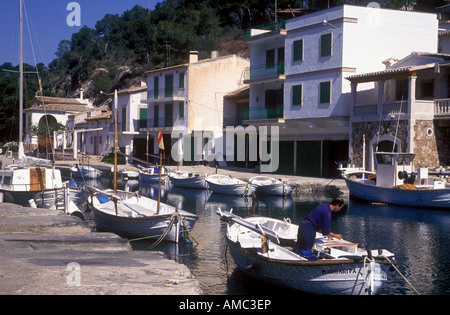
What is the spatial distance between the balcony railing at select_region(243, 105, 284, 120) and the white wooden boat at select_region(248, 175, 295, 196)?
797 centimetres

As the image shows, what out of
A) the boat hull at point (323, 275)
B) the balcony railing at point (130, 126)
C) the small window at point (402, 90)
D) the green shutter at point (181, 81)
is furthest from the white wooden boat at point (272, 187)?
the balcony railing at point (130, 126)

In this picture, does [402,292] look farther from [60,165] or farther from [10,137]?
[10,137]

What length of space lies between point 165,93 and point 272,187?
23.0 metres

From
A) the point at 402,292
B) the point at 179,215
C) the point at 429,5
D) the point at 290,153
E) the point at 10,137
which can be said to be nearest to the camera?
the point at 402,292

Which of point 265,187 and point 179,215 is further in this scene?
point 265,187

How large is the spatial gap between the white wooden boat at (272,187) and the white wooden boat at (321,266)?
1961 centimetres

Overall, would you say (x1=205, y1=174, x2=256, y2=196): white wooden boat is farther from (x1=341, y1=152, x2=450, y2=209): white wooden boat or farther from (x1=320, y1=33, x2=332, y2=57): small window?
(x1=320, y1=33, x2=332, y2=57): small window

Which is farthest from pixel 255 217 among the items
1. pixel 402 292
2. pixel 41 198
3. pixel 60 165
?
pixel 60 165

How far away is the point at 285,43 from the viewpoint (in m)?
40.8

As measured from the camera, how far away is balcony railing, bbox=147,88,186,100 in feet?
170

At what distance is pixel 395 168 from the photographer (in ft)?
96.1

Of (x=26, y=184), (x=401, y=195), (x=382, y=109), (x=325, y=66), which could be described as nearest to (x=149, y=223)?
(x=26, y=184)

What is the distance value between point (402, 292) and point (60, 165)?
42253 mm

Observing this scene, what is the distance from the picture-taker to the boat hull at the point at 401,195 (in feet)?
90.3
